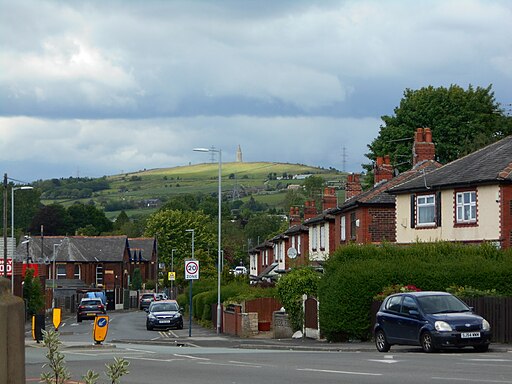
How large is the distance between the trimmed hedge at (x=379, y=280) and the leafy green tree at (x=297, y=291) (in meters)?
4.79

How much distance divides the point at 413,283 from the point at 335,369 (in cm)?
1309

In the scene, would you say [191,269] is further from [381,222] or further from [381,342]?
[381,342]

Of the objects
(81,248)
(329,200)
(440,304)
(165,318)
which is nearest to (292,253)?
(165,318)

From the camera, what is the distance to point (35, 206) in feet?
627

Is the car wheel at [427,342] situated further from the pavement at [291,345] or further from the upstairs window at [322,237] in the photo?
the upstairs window at [322,237]

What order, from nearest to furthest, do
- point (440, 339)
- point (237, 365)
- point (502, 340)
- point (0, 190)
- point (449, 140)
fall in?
1. point (237, 365)
2. point (440, 339)
3. point (502, 340)
4. point (449, 140)
5. point (0, 190)

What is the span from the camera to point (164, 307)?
179 feet

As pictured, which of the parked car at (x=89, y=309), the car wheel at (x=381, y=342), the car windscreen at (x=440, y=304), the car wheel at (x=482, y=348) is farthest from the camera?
the parked car at (x=89, y=309)

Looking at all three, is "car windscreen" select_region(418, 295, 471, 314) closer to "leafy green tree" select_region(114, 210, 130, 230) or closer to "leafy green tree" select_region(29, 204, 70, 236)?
"leafy green tree" select_region(29, 204, 70, 236)

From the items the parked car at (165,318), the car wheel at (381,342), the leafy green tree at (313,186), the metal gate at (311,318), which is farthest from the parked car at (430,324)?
the leafy green tree at (313,186)

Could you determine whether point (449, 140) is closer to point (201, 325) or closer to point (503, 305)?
point (201, 325)

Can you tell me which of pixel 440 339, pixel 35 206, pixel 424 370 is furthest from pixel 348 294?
pixel 35 206

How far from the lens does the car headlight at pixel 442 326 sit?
962 inches

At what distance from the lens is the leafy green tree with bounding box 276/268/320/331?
3862 cm
